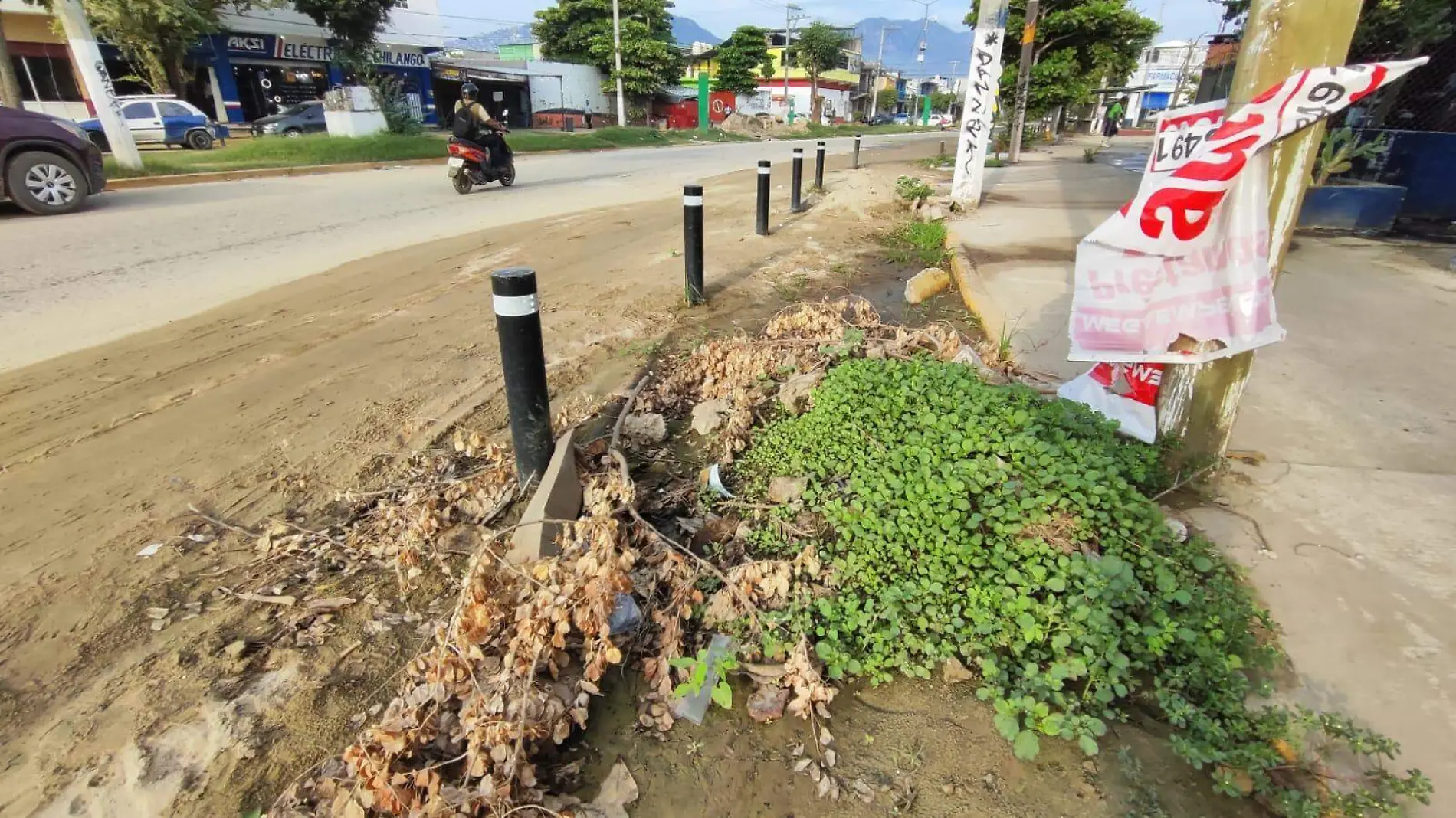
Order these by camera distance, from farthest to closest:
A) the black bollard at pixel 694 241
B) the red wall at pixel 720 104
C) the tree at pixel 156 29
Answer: the red wall at pixel 720 104
the tree at pixel 156 29
the black bollard at pixel 694 241

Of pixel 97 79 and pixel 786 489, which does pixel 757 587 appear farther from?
pixel 97 79

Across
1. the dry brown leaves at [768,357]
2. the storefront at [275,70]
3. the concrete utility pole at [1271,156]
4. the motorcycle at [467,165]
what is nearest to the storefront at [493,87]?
the storefront at [275,70]

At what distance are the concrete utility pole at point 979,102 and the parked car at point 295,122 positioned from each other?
2257cm

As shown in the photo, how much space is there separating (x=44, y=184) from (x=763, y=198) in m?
8.91

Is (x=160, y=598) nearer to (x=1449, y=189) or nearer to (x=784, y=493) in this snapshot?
(x=784, y=493)

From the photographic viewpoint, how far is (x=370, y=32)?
1011 inches

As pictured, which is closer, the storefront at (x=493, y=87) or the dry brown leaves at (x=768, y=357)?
the dry brown leaves at (x=768, y=357)

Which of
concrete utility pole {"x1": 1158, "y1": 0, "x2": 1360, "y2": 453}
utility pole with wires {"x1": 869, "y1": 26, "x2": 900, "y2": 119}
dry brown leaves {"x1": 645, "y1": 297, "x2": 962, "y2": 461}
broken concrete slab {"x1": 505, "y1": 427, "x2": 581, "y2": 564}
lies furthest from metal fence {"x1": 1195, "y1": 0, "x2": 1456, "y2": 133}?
utility pole with wires {"x1": 869, "y1": 26, "x2": 900, "y2": 119}

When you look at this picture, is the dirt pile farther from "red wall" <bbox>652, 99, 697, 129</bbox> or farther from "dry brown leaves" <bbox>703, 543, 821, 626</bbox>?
"dry brown leaves" <bbox>703, 543, 821, 626</bbox>

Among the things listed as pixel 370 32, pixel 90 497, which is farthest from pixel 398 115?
pixel 90 497

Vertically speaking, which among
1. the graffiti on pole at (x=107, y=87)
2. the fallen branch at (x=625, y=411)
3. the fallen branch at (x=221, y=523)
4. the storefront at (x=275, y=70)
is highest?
the storefront at (x=275, y=70)

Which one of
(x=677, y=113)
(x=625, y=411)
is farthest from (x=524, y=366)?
(x=677, y=113)

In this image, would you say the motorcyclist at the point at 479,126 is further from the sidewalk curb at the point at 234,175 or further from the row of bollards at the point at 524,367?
the row of bollards at the point at 524,367

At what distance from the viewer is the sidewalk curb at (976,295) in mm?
5078
